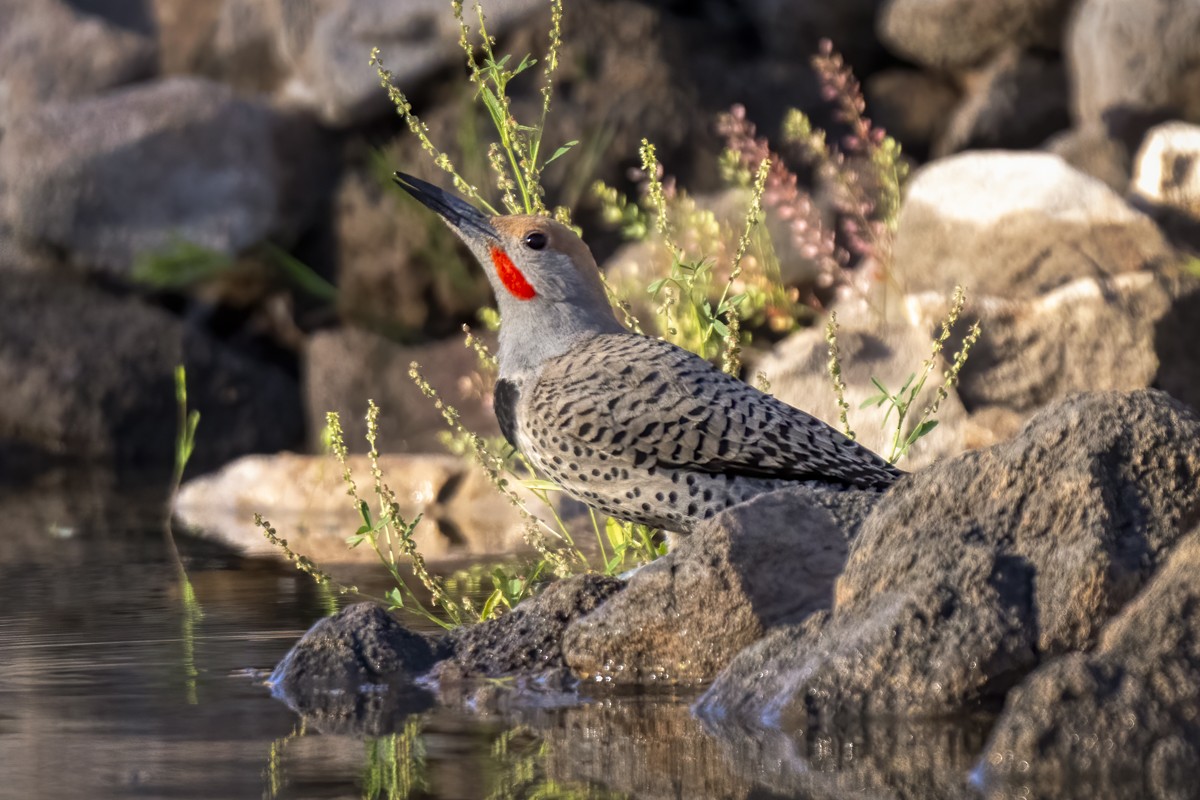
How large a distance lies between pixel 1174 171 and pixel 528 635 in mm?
6223

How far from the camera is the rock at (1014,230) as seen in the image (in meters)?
9.90

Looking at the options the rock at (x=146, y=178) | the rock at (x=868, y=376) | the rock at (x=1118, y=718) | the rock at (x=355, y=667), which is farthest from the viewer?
the rock at (x=146, y=178)

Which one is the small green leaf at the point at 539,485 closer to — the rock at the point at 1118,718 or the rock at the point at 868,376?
the rock at the point at 868,376

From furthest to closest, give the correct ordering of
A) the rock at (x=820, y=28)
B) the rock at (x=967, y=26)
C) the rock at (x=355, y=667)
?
the rock at (x=820, y=28)
the rock at (x=967, y=26)
the rock at (x=355, y=667)

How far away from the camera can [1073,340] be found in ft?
30.8

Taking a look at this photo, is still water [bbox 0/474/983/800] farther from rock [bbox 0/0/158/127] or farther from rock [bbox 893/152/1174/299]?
rock [bbox 0/0/158/127]

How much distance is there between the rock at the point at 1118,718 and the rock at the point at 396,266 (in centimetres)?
959

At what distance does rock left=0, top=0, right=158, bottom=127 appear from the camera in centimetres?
1525

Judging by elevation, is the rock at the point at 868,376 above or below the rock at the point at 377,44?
below

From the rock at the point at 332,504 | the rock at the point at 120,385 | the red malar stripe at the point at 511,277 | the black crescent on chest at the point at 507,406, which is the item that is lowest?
the rock at the point at 120,385

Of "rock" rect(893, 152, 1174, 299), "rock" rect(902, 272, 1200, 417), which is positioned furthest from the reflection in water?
"rock" rect(893, 152, 1174, 299)

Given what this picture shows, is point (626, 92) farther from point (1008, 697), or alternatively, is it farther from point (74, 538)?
point (1008, 697)

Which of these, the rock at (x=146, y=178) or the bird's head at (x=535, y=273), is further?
the rock at (x=146, y=178)

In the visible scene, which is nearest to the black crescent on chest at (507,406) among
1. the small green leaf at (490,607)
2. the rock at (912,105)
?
the small green leaf at (490,607)
